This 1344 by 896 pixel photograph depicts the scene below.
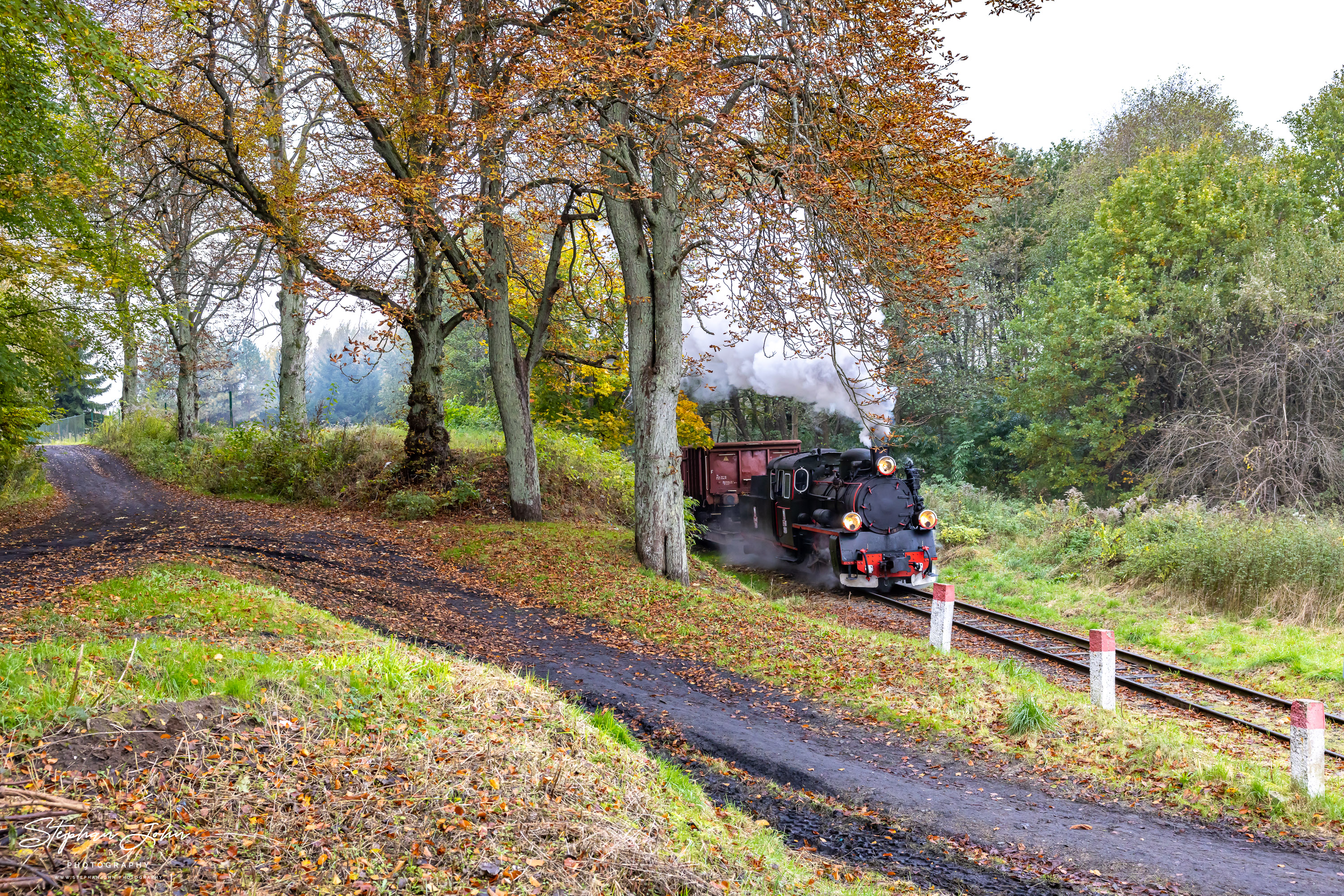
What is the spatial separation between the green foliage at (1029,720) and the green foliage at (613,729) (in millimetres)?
3485

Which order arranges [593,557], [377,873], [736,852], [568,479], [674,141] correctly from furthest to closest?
[568,479] < [593,557] < [674,141] < [736,852] < [377,873]

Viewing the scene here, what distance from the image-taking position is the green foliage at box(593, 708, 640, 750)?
6254 millimetres

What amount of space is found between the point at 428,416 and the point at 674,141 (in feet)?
29.2

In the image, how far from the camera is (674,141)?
11617mm

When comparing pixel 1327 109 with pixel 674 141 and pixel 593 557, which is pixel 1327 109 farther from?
pixel 593 557

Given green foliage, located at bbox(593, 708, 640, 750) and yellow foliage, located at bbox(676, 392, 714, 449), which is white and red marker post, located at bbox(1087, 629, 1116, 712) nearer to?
green foliage, located at bbox(593, 708, 640, 750)

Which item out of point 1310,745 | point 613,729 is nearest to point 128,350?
point 613,729

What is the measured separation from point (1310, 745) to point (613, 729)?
5.43m

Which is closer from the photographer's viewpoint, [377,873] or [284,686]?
[377,873]

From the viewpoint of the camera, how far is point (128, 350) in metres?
23.0

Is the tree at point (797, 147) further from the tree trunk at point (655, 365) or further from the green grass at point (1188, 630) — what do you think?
the green grass at point (1188, 630)

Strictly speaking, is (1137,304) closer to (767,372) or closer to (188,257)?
(767,372)

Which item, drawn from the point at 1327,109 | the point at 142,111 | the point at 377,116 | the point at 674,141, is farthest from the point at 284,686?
the point at 1327,109

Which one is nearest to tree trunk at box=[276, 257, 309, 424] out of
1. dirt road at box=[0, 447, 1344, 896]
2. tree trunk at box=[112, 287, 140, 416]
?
tree trunk at box=[112, 287, 140, 416]
